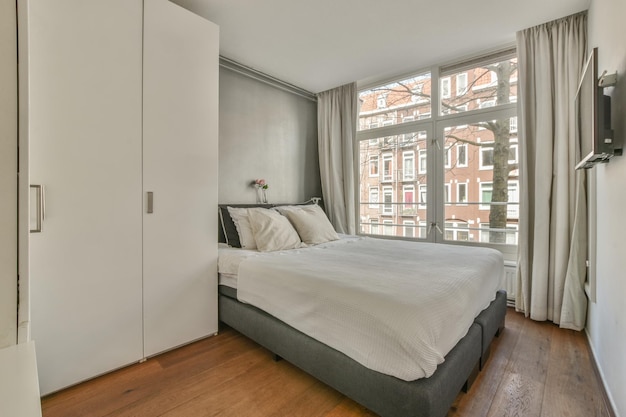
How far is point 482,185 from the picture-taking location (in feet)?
10.4

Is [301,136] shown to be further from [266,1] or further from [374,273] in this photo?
[374,273]

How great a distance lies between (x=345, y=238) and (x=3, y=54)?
2.92 metres

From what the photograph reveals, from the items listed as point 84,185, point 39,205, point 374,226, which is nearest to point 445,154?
point 374,226

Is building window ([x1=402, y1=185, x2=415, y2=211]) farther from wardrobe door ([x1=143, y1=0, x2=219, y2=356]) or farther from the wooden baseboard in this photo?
wardrobe door ([x1=143, y1=0, x2=219, y2=356])

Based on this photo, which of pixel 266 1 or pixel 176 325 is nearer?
pixel 176 325

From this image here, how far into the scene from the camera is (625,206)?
136 cm

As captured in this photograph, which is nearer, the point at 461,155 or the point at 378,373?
the point at 378,373

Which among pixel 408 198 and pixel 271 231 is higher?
pixel 408 198

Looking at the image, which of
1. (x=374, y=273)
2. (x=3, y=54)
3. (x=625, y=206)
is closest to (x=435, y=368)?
(x=374, y=273)

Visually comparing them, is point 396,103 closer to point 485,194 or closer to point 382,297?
point 485,194

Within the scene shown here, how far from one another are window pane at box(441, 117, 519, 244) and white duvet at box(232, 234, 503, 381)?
89cm

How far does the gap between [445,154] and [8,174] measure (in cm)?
356

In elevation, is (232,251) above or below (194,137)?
below

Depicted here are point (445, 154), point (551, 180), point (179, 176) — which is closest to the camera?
point (179, 176)
